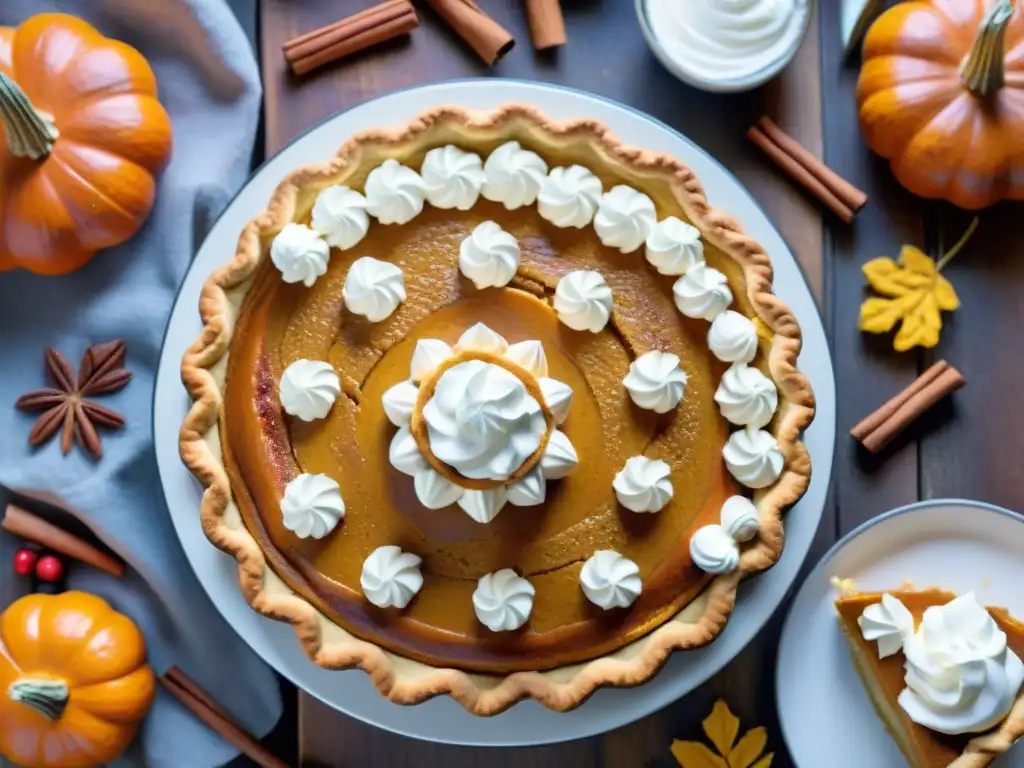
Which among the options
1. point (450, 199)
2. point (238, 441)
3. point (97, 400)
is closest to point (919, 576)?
point (450, 199)

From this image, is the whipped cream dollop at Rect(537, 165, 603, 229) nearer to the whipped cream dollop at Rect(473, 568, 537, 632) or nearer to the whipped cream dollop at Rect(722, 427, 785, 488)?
the whipped cream dollop at Rect(722, 427, 785, 488)

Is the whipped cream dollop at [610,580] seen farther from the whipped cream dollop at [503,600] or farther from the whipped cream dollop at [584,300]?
the whipped cream dollop at [584,300]

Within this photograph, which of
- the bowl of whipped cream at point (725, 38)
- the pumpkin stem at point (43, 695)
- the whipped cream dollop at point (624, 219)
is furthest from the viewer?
the bowl of whipped cream at point (725, 38)

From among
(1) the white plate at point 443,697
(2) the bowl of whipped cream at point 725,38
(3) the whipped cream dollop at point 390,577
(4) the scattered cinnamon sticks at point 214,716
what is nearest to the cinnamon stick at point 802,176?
A: (2) the bowl of whipped cream at point 725,38

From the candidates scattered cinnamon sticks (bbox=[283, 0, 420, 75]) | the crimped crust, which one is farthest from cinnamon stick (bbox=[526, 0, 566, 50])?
the crimped crust

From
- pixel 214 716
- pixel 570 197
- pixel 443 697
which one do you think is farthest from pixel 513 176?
pixel 214 716

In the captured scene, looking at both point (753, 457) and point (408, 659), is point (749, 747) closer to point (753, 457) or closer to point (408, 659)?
point (753, 457)

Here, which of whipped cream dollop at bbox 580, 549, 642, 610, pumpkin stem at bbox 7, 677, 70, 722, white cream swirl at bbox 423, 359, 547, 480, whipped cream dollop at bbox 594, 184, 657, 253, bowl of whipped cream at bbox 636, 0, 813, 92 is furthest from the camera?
bowl of whipped cream at bbox 636, 0, 813, 92
